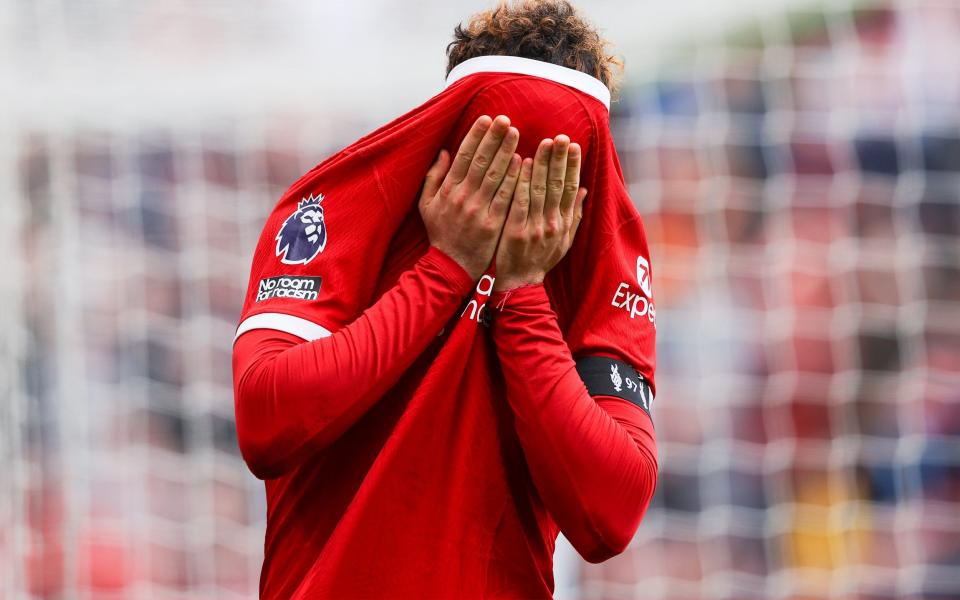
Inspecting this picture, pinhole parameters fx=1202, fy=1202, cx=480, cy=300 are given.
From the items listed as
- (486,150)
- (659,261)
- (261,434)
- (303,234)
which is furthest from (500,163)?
(659,261)

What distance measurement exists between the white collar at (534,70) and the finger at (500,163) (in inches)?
3.4

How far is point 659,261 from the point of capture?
3.69 metres

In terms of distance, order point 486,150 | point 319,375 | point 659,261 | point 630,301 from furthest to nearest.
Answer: point 659,261
point 630,301
point 486,150
point 319,375

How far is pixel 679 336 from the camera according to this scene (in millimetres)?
3676

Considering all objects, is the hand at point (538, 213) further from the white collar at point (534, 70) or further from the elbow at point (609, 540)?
the elbow at point (609, 540)

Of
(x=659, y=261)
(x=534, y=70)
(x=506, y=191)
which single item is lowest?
(x=659, y=261)

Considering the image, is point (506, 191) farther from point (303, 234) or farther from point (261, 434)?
point (261, 434)

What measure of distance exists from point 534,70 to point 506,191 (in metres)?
0.15

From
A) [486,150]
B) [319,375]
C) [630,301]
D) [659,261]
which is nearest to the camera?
[319,375]

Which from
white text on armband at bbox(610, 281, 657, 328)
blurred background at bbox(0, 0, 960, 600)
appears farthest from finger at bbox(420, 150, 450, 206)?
blurred background at bbox(0, 0, 960, 600)

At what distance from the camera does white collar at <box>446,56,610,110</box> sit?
140cm

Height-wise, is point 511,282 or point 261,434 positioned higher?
point 511,282

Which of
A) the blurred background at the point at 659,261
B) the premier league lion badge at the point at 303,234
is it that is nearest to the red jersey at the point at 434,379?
the premier league lion badge at the point at 303,234

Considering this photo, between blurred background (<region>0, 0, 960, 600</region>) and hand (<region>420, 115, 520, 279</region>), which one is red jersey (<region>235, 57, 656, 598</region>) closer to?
hand (<region>420, 115, 520, 279</region>)
